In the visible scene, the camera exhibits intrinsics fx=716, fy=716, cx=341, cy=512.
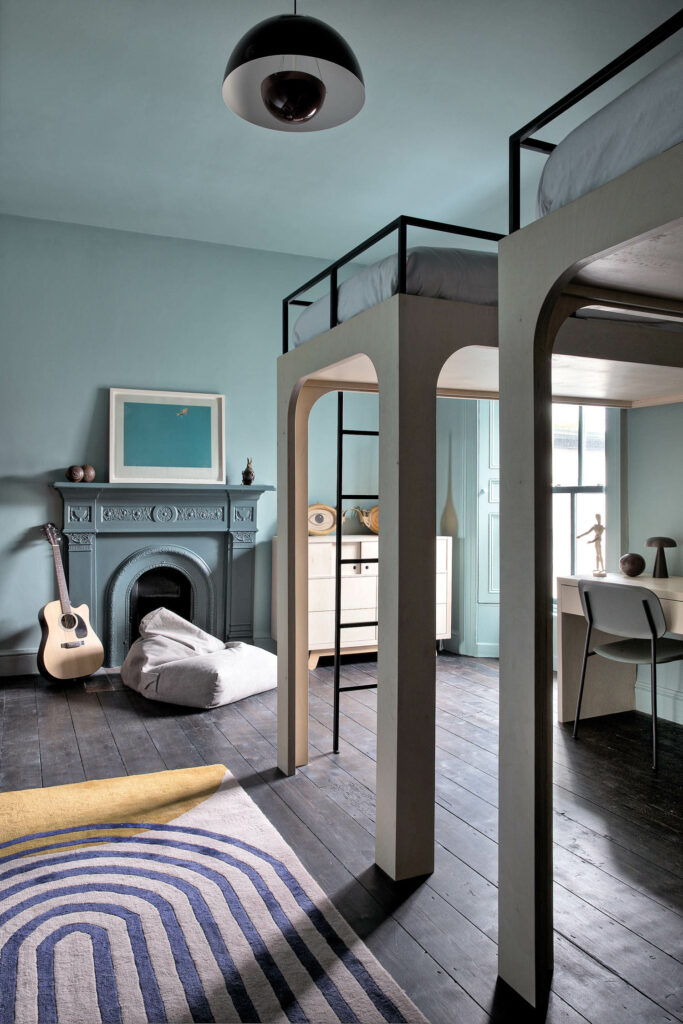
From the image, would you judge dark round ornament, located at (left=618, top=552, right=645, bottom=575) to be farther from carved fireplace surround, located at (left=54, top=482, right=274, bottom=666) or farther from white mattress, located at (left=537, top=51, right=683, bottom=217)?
carved fireplace surround, located at (left=54, top=482, right=274, bottom=666)

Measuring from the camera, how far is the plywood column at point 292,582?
327cm

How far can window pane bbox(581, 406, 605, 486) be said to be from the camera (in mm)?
4766

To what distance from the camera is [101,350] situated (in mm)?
5301

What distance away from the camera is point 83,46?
316cm

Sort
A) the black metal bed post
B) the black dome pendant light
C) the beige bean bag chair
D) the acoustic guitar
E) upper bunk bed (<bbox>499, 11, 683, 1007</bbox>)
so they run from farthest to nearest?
the acoustic guitar → the beige bean bag chair → the black dome pendant light → the black metal bed post → upper bunk bed (<bbox>499, 11, 683, 1007</bbox>)

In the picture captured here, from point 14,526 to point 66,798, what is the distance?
8.67 ft

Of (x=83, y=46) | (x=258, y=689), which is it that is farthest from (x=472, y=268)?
(x=258, y=689)

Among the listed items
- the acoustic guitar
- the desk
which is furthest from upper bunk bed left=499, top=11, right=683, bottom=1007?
the acoustic guitar

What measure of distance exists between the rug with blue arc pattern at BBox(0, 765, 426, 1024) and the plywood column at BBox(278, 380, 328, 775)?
478mm

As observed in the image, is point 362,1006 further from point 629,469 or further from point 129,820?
point 629,469

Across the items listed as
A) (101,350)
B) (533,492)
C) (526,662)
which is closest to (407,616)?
(526,662)

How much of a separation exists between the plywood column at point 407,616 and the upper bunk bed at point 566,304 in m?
0.20

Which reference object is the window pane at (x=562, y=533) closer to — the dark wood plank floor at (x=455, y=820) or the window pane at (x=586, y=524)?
the window pane at (x=586, y=524)

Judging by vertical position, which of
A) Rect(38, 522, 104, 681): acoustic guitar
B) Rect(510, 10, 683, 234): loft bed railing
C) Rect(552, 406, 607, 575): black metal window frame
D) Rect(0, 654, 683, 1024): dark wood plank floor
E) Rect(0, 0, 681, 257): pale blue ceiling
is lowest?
Rect(0, 654, 683, 1024): dark wood plank floor
